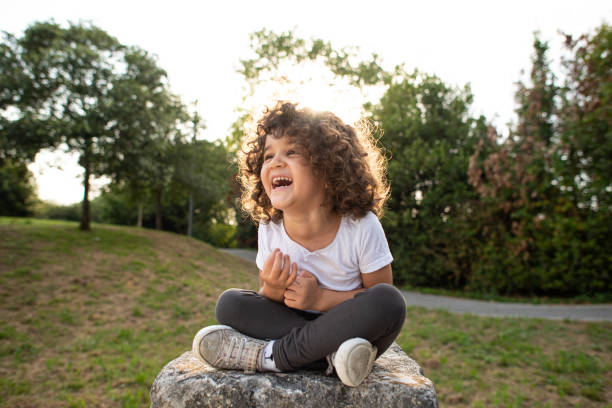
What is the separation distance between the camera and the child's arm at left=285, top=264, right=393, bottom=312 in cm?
204

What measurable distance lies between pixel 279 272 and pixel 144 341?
5.22 meters

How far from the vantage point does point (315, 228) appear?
219 cm

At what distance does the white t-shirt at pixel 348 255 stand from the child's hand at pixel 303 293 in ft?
0.33

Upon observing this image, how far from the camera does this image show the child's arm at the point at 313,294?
2.04m

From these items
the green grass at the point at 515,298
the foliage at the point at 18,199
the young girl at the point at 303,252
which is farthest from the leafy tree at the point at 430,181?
the foliage at the point at 18,199

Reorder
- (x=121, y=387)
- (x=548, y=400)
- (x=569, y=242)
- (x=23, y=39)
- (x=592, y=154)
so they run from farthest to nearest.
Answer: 1. (x=23, y=39)
2. (x=569, y=242)
3. (x=592, y=154)
4. (x=121, y=387)
5. (x=548, y=400)

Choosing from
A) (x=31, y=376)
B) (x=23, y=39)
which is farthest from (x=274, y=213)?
(x=23, y=39)

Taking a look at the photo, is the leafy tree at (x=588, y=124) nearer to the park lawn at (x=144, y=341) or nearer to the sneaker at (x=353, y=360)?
the park lawn at (x=144, y=341)

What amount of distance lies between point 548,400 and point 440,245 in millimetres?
7380

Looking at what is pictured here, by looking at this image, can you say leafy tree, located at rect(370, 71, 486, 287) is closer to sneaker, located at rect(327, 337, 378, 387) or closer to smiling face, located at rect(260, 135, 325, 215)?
smiling face, located at rect(260, 135, 325, 215)

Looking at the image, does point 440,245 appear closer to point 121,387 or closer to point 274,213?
point 121,387

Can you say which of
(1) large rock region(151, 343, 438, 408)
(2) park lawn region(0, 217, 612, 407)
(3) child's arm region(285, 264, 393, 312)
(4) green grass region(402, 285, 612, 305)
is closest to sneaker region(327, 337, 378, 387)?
(1) large rock region(151, 343, 438, 408)

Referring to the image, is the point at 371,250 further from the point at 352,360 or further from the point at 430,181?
the point at 430,181

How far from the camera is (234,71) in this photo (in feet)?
70.2
